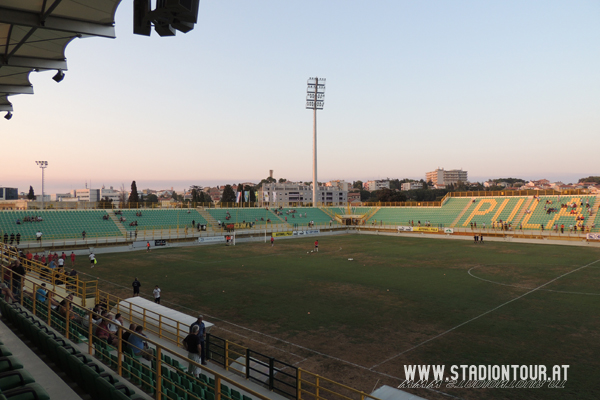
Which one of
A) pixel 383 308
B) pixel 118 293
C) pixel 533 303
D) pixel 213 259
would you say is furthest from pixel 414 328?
pixel 213 259

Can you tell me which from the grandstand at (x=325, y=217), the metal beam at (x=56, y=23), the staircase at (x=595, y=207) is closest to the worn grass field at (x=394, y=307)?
the metal beam at (x=56, y=23)

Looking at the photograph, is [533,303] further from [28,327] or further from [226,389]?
[28,327]

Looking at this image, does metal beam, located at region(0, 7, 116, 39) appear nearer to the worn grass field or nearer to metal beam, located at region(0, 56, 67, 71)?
metal beam, located at region(0, 56, 67, 71)

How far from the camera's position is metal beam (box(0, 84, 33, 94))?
48.8 feet

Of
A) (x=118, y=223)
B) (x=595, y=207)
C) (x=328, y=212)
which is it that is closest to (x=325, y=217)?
(x=328, y=212)

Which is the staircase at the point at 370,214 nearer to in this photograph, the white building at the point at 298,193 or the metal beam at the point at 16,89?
the metal beam at the point at 16,89

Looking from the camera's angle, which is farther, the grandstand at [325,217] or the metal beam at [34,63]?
the grandstand at [325,217]

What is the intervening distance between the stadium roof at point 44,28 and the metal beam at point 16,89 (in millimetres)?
1310

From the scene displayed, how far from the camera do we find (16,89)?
48.9 ft

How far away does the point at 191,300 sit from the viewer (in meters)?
19.0

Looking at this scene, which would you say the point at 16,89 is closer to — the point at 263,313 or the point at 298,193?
the point at 263,313

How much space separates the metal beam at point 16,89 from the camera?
585 inches

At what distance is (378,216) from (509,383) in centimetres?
6140

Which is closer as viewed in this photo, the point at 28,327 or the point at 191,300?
the point at 28,327
